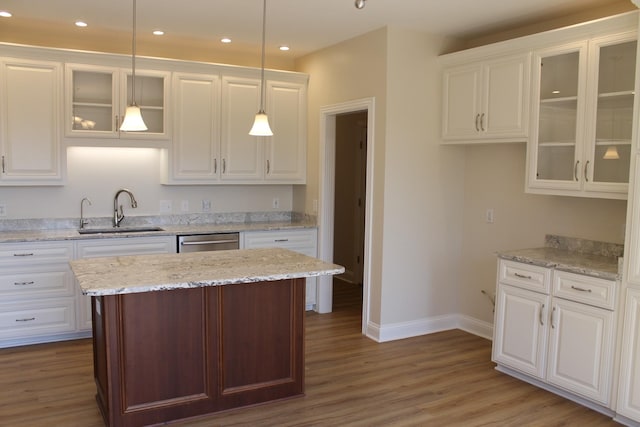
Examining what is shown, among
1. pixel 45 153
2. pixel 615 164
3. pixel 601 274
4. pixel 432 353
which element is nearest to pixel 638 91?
pixel 615 164

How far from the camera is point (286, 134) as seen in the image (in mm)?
5727

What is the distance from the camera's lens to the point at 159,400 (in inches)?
124

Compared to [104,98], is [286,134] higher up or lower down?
lower down

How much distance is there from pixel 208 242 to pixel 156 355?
205cm

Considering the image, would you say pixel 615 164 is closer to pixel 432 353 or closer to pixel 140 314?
pixel 432 353

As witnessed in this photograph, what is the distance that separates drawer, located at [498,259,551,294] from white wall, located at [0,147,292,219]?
309 cm

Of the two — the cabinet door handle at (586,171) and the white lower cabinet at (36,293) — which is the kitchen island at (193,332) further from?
the cabinet door handle at (586,171)

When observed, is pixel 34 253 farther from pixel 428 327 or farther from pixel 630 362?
pixel 630 362

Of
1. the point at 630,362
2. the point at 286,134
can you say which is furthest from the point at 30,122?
the point at 630,362

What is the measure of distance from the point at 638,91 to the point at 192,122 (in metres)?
3.75

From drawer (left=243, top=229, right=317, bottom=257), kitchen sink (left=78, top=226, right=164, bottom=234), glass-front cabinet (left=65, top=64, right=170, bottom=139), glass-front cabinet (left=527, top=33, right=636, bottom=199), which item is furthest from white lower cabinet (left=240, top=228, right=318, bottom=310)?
glass-front cabinet (left=527, top=33, right=636, bottom=199)

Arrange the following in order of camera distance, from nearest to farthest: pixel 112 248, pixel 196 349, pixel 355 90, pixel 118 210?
pixel 196 349
pixel 112 248
pixel 355 90
pixel 118 210

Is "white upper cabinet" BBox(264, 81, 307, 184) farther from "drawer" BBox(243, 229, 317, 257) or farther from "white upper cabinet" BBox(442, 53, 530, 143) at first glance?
"white upper cabinet" BBox(442, 53, 530, 143)

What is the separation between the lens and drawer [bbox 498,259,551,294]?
3721mm
